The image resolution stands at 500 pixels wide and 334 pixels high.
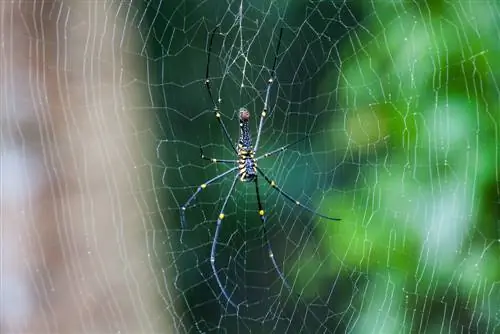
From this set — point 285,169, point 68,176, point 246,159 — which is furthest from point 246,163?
point 68,176

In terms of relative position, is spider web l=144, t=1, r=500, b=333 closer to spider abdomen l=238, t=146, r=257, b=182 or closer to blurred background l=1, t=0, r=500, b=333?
blurred background l=1, t=0, r=500, b=333

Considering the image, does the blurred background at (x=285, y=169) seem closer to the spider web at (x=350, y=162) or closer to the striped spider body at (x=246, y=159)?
the spider web at (x=350, y=162)

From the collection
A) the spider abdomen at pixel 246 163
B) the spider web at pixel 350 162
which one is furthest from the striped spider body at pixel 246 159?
the spider web at pixel 350 162

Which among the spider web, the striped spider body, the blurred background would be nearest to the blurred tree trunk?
the blurred background

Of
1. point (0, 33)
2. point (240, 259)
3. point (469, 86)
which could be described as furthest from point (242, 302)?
point (0, 33)

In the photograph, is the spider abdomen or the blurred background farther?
the spider abdomen

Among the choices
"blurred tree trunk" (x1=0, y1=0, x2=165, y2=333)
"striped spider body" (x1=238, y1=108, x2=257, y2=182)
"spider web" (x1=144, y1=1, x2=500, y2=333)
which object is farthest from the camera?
"blurred tree trunk" (x1=0, y1=0, x2=165, y2=333)
